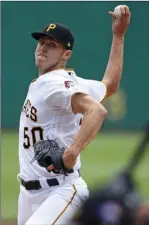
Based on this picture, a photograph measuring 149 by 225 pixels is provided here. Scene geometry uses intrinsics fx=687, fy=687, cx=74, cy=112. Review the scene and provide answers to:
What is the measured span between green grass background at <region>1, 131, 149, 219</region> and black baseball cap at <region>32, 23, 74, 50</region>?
4.84 metres

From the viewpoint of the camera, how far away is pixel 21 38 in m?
18.9

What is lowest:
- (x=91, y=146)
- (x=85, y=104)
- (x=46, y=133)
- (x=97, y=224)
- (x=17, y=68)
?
(x=91, y=146)

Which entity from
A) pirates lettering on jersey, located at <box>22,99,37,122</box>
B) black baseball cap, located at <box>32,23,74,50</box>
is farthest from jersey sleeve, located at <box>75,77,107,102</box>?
pirates lettering on jersey, located at <box>22,99,37,122</box>

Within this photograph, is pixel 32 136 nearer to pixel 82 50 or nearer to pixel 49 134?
pixel 49 134

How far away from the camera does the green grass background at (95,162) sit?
11219mm

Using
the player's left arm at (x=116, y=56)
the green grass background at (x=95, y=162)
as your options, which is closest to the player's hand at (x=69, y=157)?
the player's left arm at (x=116, y=56)

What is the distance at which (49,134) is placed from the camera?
4559 mm

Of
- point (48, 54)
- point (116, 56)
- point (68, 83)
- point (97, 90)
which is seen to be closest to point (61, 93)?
point (68, 83)

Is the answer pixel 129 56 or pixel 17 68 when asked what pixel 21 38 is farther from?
pixel 129 56

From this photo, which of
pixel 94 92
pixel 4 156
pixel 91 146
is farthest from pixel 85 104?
pixel 91 146

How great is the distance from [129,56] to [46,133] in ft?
48.9

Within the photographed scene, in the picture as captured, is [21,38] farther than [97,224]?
Yes

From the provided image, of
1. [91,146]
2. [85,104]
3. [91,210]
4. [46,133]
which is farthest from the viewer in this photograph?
[91,146]

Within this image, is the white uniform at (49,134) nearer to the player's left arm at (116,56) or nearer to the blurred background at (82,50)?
the player's left arm at (116,56)
